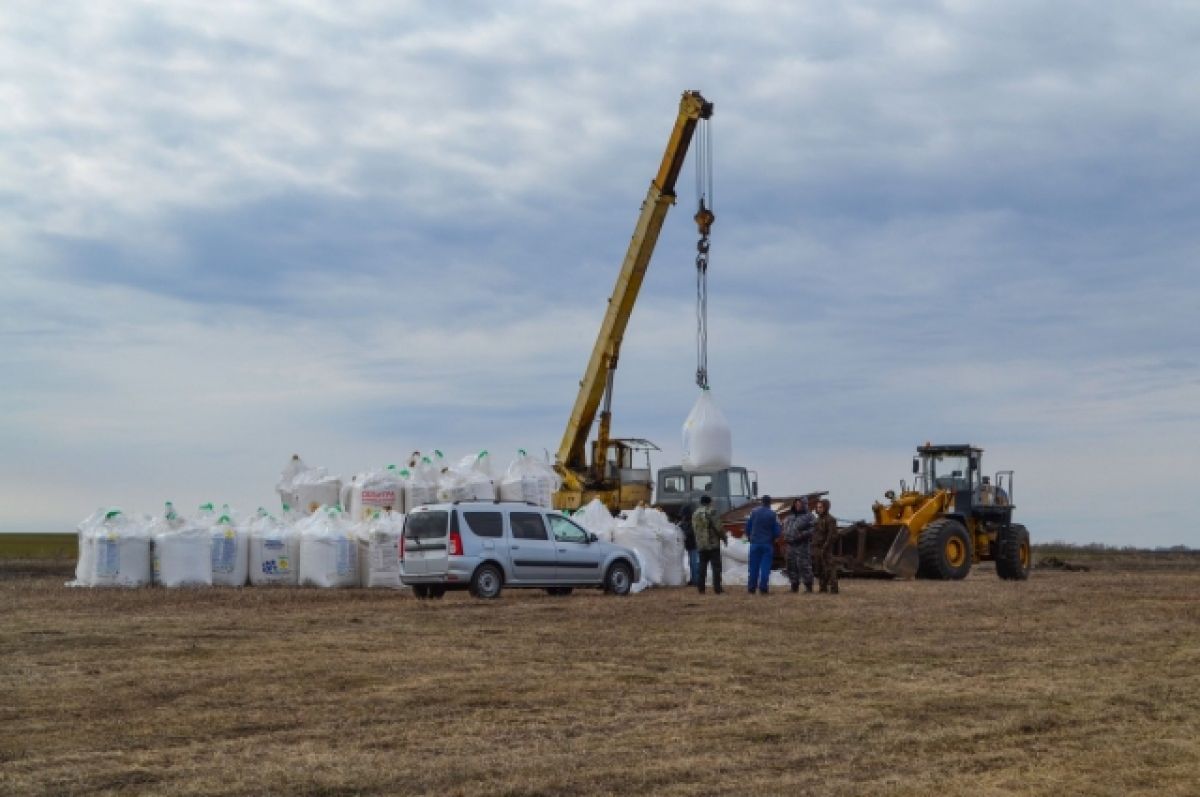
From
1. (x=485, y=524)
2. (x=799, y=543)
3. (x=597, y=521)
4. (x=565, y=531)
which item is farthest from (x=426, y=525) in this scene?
(x=799, y=543)

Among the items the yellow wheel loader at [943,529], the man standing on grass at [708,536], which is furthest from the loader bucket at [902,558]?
the man standing on grass at [708,536]

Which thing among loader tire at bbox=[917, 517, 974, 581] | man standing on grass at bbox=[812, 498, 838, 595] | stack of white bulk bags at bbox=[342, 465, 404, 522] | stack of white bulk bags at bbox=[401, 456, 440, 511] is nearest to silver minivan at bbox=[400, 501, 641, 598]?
man standing on grass at bbox=[812, 498, 838, 595]

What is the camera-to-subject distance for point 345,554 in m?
25.3

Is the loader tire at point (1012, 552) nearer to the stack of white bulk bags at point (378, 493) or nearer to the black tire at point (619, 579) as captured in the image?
the black tire at point (619, 579)

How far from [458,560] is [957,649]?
9477 mm

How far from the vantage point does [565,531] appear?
2328 cm

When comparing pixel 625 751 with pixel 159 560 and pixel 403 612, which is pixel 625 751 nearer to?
pixel 403 612

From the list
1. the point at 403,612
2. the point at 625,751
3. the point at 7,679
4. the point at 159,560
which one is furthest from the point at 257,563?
the point at 625,751

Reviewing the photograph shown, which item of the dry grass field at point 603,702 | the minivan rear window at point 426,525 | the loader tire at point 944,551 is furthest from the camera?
the loader tire at point 944,551

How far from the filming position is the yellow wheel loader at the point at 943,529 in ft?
91.9

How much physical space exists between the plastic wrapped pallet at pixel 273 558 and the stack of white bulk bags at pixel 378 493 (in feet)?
6.60

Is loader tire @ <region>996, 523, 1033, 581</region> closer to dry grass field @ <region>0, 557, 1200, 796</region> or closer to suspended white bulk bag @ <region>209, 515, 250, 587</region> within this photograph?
dry grass field @ <region>0, 557, 1200, 796</region>

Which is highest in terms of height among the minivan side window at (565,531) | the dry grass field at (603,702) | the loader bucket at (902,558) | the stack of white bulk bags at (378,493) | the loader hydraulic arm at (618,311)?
the loader hydraulic arm at (618,311)

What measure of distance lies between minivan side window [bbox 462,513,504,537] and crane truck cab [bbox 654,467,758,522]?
9.44 metres
